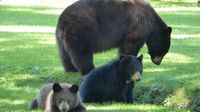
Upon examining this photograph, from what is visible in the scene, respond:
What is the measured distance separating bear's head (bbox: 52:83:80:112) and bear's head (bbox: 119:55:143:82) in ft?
8.65

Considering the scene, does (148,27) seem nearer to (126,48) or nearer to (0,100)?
(126,48)

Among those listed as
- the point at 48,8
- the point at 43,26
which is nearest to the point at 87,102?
the point at 43,26

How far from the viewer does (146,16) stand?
16625mm

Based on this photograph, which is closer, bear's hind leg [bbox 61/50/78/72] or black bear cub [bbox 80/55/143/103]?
black bear cub [bbox 80/55/143/103]

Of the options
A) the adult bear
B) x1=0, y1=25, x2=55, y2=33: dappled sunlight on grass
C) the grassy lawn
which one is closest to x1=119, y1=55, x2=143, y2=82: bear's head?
the grassy lawn

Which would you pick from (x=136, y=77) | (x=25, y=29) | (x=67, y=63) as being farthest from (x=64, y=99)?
(x=25, y=29)

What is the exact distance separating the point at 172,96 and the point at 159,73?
234 centimetres

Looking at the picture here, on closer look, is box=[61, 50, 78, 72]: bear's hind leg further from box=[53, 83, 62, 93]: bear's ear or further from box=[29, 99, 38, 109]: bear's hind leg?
box=[53, 83, 62, 93]: bear's ear

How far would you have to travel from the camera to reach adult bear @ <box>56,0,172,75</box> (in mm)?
15328

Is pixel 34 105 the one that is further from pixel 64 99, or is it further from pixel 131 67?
pixel 131 67

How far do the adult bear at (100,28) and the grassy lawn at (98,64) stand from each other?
63cm

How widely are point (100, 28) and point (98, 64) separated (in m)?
2.98

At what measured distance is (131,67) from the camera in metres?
13.3

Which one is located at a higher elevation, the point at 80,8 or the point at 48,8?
the point at 80,8
